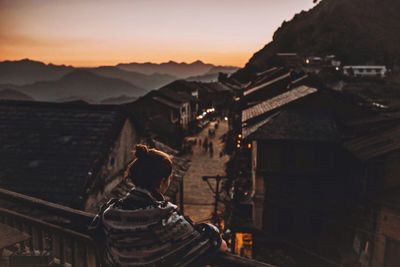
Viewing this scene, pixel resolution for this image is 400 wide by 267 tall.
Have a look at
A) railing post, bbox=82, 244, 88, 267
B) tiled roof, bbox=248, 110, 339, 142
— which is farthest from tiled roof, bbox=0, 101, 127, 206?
tiled roof, bbox=248, 110, 339, 142

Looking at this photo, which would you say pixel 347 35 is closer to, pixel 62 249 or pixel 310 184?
pixel 310 184

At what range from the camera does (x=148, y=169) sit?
340 cm

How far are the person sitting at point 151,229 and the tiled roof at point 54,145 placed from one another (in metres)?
9.57

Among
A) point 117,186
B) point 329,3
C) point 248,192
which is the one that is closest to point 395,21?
point 329,3

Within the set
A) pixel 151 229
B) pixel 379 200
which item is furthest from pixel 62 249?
pixel 379 200

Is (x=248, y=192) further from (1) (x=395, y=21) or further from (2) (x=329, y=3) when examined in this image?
(2) (x=329, y=3)

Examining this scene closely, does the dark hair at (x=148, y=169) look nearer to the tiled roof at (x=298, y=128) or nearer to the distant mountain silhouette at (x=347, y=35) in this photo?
the tiled roof at (x=298, y=128)

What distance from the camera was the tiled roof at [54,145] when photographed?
41.9 feet

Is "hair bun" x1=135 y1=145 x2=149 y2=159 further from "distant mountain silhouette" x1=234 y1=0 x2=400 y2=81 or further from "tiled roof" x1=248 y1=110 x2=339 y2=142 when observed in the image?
"distant mountain silhouette" x1=234 y1=0 x2=400 y2=81

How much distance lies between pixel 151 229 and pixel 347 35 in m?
106

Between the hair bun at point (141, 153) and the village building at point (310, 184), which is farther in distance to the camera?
the village building at point (310, 184)

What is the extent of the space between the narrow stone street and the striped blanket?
26524 millimetres

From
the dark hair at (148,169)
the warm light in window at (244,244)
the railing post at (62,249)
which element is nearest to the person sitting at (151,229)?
the dark hair at (148,169)

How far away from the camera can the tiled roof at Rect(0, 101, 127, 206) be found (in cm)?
1277
